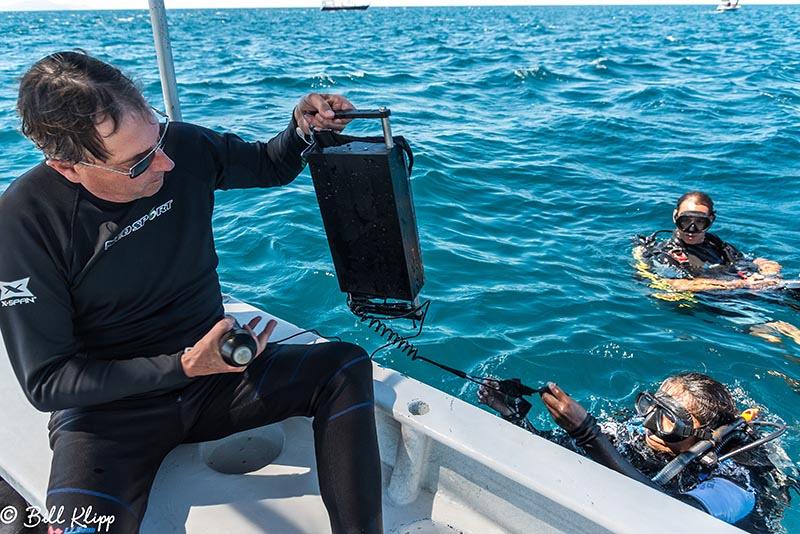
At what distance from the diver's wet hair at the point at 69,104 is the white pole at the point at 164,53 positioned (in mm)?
1146

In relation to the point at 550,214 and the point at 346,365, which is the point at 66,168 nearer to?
the point at 346,365

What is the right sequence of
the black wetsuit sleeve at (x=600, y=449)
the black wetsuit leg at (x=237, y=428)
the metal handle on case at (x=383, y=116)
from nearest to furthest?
the black wetsuit leg at (x=237, y=428) < the metal handle on case at (x=383, y=116) < the black wetsuit sleeve at (x=600, y=449)

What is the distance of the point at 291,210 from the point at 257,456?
15.8 ft

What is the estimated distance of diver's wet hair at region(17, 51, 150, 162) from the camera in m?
1.66

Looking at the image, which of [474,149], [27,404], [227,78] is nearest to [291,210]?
[474,149]

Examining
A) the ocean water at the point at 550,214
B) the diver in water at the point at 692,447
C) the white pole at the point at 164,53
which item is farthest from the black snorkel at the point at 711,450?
the white pole at the point at 164,53

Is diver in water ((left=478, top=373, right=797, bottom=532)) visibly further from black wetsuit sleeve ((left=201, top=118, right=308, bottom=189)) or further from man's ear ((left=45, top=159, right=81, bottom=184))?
man's ear ((left=45, top=159, right=81, bottom=184))

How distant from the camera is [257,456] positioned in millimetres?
2396

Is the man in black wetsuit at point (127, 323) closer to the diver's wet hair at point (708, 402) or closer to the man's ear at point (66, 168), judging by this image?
the man's ear at point (66, 168)

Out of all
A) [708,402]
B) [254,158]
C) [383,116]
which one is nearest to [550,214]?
[708,402]

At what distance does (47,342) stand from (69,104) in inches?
26.0

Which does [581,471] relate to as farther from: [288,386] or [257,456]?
[257,456]

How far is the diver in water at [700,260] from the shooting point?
5176mm

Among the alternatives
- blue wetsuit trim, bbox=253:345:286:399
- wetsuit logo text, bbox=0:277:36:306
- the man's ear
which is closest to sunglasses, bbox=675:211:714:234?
blue wetsuit trim, bbox=253:345:286:399
